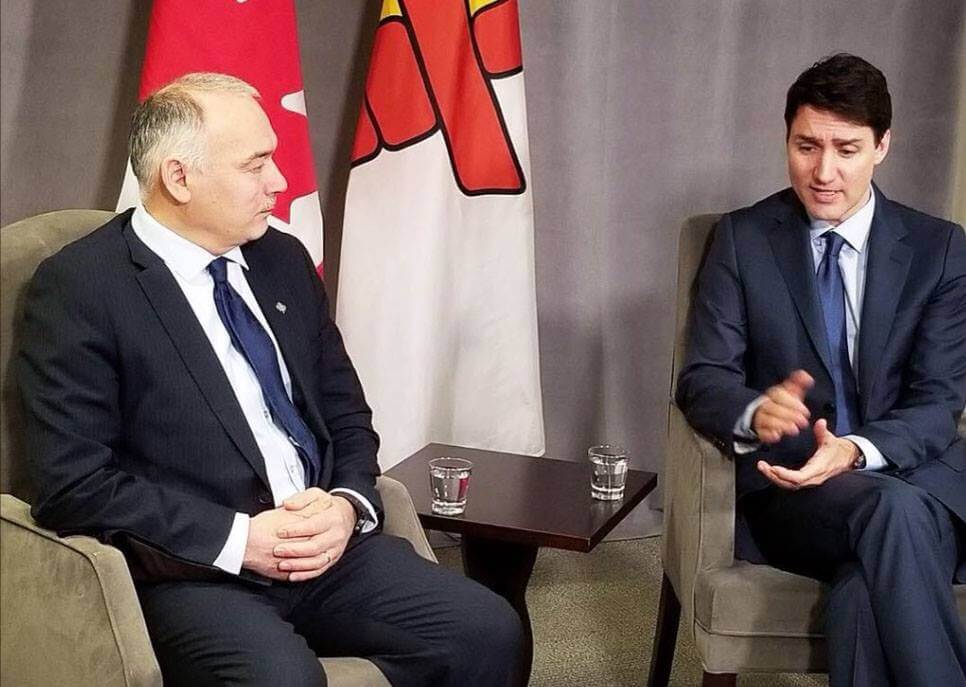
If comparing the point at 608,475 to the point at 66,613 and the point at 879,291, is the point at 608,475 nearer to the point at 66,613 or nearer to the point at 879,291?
the point at 879,291

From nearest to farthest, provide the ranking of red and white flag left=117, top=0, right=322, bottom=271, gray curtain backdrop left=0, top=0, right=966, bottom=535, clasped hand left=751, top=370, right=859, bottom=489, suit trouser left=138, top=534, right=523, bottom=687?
suit trouser left=138, top=534, right=523, bottom=687, clasped hand left=751, top=370, right=859, bottom=489, red and white flag left=117, top=0, right=322, bottom=271, gray curtain backdrop left=0, top=0, right=966, bottom=535

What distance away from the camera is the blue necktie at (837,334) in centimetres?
241

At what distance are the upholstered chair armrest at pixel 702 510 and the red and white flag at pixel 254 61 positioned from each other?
36.1 inches

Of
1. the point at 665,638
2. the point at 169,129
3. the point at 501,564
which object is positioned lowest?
the point at 665,638

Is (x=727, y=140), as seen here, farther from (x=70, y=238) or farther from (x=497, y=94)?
(x=70, y=238)

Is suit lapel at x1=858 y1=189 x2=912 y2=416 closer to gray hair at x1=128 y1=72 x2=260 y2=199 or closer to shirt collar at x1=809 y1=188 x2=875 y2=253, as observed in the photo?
shirt collar at x1=809 y1=188 x2=875 y2=253

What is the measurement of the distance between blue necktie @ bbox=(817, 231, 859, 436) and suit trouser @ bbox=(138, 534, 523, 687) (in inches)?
28.9

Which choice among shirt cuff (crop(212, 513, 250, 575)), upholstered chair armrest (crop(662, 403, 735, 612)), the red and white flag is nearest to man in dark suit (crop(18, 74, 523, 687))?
shirt cuff (crop(212, 513, 250, 575))

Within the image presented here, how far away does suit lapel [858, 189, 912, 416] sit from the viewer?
7.82ft

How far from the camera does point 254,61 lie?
2.61 meters

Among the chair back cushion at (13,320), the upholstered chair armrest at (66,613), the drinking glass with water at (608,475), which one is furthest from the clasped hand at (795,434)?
the chair back cushion at (13,320)

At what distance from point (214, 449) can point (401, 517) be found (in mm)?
369

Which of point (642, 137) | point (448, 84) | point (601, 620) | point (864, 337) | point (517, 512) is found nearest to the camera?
point (517, 512)

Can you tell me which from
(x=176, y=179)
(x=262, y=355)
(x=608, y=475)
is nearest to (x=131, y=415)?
(x=262, y=355)
